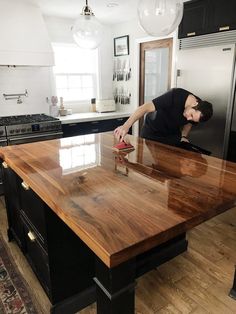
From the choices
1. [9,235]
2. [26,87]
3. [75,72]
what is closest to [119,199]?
[9,235]

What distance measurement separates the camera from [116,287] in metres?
0.91

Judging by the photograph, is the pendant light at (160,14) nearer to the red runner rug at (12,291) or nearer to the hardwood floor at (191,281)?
the hardwood floor at (191,281)

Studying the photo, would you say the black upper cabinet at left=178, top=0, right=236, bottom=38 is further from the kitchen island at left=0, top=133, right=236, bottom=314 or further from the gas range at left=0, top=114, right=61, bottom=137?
the gas range at left=0, top=114, right=61, bottom=137

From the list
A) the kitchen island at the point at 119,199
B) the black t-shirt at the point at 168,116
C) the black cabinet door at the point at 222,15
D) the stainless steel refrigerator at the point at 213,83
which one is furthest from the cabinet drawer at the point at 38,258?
the black cabinet door at the point at 222,15

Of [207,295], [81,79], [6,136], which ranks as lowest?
[207,295]

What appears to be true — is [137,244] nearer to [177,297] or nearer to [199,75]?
[177,297]

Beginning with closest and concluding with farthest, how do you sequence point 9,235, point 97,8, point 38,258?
point 38,258, point 9,235, point 97,8

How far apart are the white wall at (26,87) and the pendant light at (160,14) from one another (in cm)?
269

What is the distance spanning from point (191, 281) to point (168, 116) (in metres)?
1.29

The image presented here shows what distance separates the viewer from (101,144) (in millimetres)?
2111

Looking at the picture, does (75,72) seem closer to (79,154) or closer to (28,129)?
(28,129)

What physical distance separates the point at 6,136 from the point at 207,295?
8.82 ft

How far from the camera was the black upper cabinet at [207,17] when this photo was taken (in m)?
2.69

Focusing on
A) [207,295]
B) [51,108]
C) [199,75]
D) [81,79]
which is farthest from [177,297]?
[81,79]
